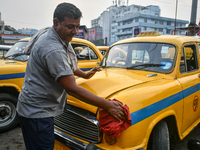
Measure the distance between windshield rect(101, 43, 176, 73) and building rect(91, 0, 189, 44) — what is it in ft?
130

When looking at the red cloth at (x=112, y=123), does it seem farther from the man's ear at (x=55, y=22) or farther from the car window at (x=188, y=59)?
the car window at (x=188, y=59)

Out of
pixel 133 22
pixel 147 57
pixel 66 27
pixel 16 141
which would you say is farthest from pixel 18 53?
pixel 133 22

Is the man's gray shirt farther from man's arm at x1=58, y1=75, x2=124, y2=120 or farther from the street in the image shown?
the street

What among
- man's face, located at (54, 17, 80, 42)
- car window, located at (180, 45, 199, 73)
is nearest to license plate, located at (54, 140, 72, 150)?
man's face, located at (54, 17, 80, 42)

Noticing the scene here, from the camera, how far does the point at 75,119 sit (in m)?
2.00

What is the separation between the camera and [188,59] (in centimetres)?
321

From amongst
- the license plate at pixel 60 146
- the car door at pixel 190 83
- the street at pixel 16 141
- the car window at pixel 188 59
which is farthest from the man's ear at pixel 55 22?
the street at pixel 16 141

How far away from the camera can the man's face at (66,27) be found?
1528 millimetres

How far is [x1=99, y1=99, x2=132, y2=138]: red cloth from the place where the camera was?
157 cm

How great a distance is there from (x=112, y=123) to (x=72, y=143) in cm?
65

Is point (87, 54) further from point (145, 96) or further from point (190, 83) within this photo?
point (145, 96)

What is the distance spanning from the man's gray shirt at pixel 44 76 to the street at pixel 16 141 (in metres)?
2.13

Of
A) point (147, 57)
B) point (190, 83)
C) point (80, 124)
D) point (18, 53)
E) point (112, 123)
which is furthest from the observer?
point (18, 53)

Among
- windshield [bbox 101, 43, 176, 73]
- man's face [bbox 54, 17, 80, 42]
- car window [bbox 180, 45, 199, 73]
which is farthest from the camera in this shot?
car window [bbox 180, 45, 199, 73]
